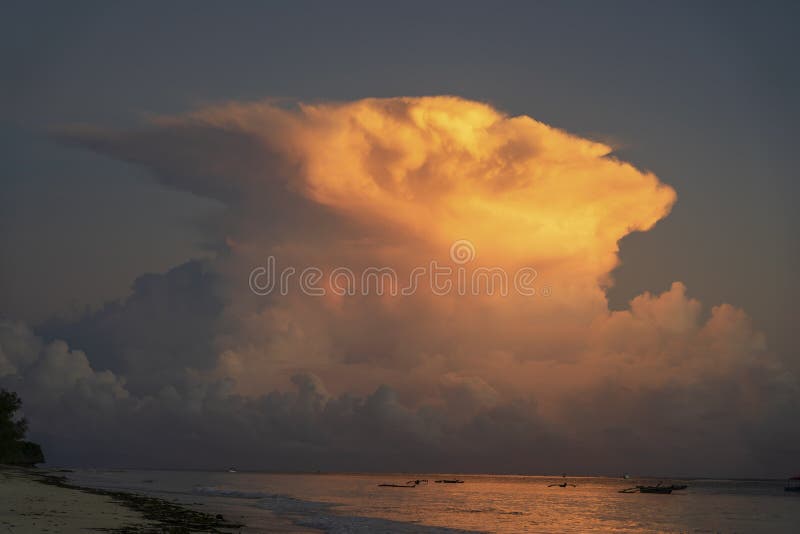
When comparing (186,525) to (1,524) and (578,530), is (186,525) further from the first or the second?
(578,530)

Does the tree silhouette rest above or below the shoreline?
above

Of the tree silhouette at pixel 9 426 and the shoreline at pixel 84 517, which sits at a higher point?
the tree silhouette at pixel 9 426

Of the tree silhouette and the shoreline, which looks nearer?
the shoreline

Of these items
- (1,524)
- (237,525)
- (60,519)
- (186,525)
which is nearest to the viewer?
(1,524)

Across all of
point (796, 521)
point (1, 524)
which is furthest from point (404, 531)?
point (796, 521)

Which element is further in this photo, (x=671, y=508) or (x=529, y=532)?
(x=671, y=508)

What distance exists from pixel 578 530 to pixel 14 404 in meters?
111

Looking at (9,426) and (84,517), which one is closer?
(84,517)

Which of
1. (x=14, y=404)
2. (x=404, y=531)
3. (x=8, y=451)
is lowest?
(x=404, y=531)

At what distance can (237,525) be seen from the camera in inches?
2111

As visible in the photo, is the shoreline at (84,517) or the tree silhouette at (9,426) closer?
the shoreline at (84,517)

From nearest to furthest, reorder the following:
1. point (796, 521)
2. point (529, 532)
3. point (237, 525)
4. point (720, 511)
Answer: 1. point (237, 525)
2. point (529, 532)
3. point (796, 521)
4. point (720, 511)

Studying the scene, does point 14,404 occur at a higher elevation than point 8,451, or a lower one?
higher

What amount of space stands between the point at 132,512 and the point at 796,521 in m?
86.3
